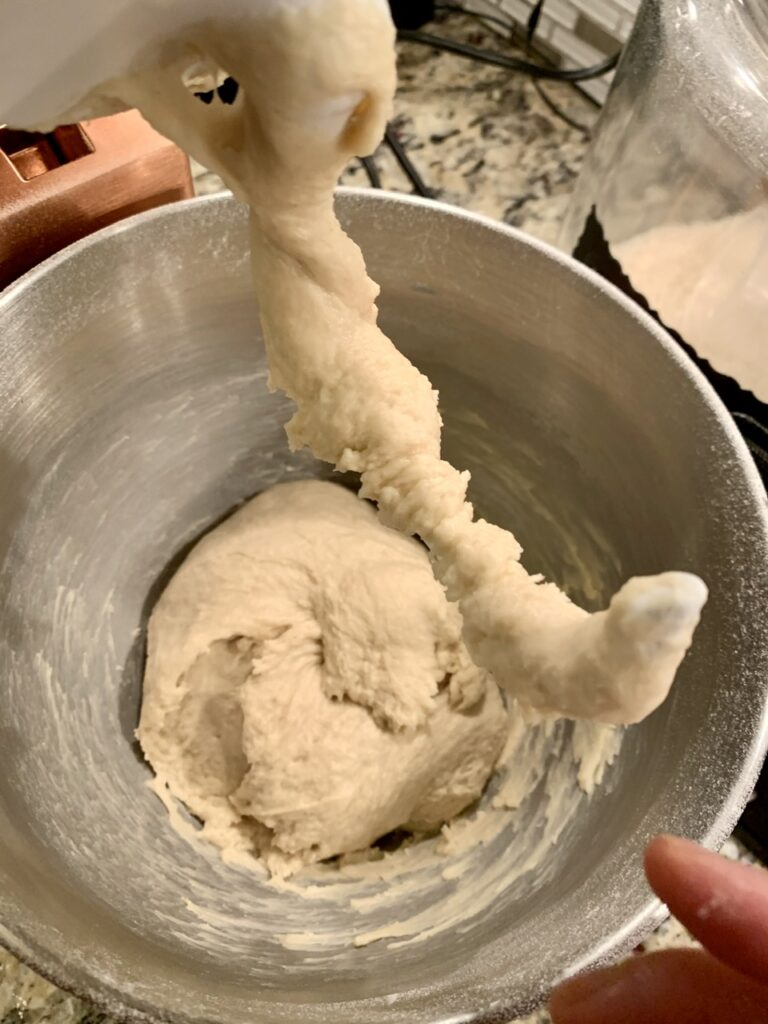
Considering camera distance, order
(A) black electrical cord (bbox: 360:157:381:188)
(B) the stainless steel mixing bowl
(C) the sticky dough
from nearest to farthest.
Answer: (C) the sticky dough, (B) the stainless steel mixing bowl, (A) black electrical cord (bbox: 360:157:381:188)

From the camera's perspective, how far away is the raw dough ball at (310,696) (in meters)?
0.72

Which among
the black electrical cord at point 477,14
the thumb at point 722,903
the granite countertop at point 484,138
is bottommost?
the thumb at point 722,903

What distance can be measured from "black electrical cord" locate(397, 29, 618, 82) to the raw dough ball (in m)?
0.71

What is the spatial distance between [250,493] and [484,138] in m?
0.59

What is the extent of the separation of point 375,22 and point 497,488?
57 cm

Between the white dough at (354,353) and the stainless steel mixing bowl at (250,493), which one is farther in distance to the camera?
the stainless steel mixing bowl at (250,493)

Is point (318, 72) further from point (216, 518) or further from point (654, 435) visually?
point (216, 518)

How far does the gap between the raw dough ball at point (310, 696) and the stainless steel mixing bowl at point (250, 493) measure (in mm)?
46

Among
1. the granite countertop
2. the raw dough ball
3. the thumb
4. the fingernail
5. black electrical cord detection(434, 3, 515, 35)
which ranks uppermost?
black electrical cord detection(434, 3, 515, 35)

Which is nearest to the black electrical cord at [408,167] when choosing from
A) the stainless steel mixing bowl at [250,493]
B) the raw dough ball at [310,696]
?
the stainless steel mixing bowl at [250,493]

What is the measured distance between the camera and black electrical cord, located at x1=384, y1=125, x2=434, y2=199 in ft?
3.39

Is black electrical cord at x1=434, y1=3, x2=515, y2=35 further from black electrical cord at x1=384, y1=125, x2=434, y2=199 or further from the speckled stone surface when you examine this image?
black electrical cord at x1=384, y1=125, x2=434, y2=199

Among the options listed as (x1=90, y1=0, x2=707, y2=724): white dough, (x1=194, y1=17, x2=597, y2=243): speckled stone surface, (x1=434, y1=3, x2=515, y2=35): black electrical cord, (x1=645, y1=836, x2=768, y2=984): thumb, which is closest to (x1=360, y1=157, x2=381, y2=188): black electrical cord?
(x1=194, y1=17, x2=597, y2=243): speckled stone surface

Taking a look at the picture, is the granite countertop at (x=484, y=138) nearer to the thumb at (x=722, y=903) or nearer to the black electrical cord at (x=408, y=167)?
the black electrical cord at (x=408, y=167)
